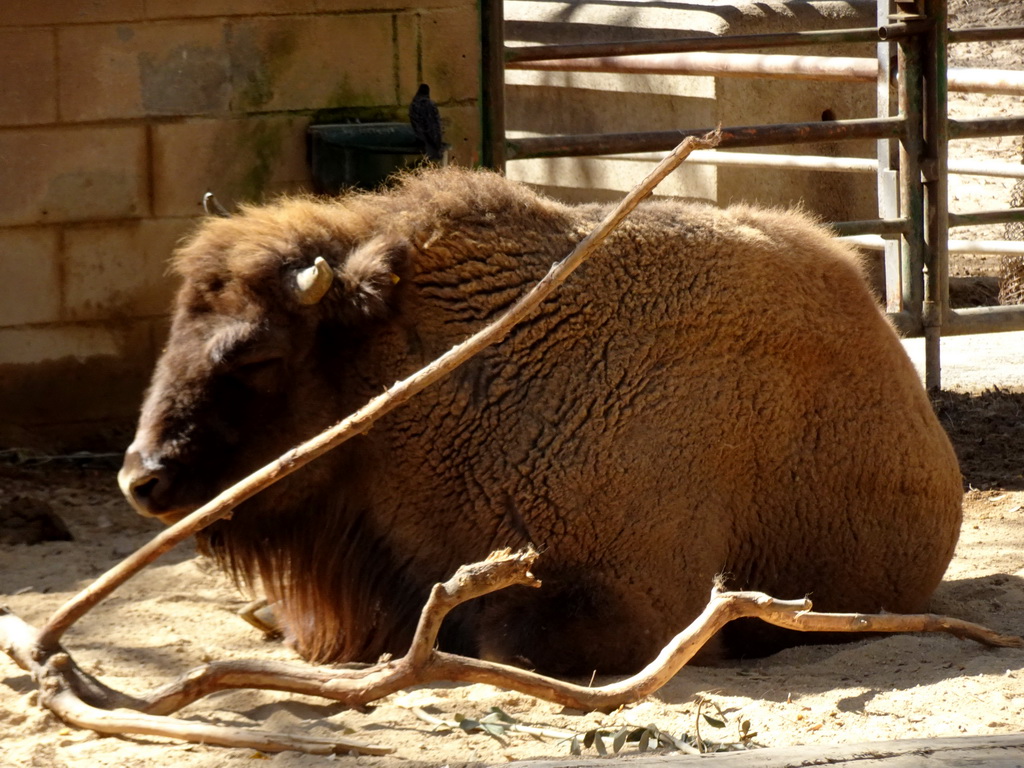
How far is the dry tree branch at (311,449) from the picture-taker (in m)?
3.55

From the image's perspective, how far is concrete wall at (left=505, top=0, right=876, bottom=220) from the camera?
10859 millimetres

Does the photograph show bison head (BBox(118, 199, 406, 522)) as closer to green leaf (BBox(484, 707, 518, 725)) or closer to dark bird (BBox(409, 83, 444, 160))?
green leaf (BBox(484, 707, 518, 725))

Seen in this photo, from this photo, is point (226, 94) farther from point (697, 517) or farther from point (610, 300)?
point (697, 517)

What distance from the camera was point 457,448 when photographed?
430 centimetres

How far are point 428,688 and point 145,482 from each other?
100 centimetres

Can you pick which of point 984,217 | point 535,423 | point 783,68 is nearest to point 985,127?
point 984,217

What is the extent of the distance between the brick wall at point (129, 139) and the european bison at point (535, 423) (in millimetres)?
2153

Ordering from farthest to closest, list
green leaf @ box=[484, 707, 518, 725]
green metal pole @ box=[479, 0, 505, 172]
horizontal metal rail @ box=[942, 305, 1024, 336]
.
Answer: horizontal metal rail @ box=[942, 305, 1024, 336] → green metal pole @ box=[479, 0, 505, 172] → green leaf @ box=[484, 707, 518, 725]

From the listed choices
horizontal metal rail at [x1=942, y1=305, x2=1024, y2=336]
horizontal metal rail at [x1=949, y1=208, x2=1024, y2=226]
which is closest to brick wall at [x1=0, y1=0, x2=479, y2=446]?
horizontal metal rail at [x1=949, y1=208, x2=1024, y2=226]

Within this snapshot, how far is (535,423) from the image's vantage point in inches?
167

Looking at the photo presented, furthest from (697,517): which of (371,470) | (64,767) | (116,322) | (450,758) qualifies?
(116,322)

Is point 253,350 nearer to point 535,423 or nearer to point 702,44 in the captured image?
point 535,423

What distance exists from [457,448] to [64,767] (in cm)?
159

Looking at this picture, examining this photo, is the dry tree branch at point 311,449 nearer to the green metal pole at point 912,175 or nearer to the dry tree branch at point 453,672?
the dry tree branch at point 453,672
